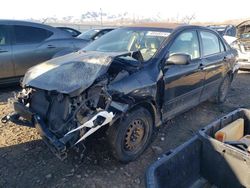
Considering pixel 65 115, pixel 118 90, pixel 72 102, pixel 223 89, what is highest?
pixel 118 90

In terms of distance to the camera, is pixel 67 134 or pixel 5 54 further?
pixel 5 54

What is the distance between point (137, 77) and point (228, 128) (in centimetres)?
132

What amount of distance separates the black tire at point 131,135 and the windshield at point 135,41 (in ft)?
2.92

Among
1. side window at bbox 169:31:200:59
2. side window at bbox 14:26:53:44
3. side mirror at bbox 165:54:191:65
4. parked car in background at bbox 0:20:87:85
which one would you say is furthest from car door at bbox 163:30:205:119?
side window at bbox 14:26:53:44

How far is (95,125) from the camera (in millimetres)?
3137

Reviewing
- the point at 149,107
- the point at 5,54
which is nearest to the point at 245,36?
the point at 149,107

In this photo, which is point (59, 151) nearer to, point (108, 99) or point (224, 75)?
point (108, 99)

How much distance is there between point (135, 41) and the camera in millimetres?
4477

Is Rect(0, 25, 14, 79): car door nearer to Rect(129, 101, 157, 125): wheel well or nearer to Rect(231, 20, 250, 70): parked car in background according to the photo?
Rect(129, 101, 157, 125): wheel well

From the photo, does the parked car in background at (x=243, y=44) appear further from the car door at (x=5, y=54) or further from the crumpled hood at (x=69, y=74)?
the crumpled hood at (x=69, y=74)

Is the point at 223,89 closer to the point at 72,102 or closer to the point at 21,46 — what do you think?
the point at 72,102

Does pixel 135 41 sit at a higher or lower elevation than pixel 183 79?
higher

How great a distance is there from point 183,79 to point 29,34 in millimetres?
4087

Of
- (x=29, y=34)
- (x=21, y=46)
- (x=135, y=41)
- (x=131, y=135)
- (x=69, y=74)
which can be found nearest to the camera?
(x=69, y=74)
